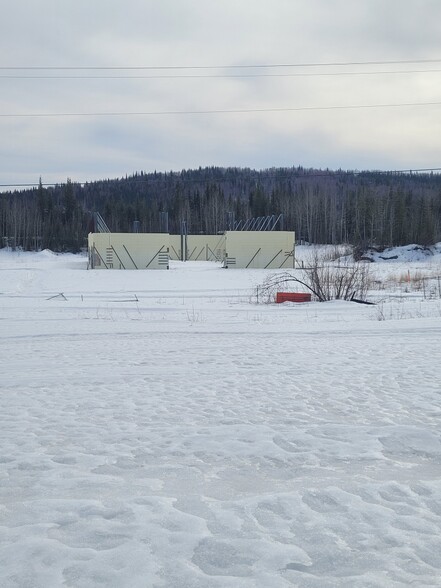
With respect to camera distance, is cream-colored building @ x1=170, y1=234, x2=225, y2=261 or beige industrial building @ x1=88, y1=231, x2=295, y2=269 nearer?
beige industrial building @ x1=88, y1=231, x2=295, y2=269

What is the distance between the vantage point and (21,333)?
446 inches

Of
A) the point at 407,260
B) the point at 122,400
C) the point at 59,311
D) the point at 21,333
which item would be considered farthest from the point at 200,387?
the point at 407,260

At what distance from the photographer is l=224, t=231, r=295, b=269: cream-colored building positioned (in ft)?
152

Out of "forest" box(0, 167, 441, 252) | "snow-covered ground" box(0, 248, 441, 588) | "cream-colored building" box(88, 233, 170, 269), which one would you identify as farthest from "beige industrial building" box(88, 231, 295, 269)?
"snow-covered ground" box(0, 248, 441, 588)

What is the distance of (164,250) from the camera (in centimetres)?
4553

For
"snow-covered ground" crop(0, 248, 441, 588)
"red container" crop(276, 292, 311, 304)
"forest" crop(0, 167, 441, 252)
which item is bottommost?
"snow-covered ground" crop(0, 248, 441, 588)

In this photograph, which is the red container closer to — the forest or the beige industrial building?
the beige industrial building

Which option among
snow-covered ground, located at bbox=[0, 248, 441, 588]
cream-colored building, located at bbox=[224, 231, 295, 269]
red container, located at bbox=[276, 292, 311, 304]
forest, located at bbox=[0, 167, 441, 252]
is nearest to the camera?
snow-covered ground, located at bbox=[0, 248, 441, 588]

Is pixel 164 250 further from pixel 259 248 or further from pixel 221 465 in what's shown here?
pixel 221 465

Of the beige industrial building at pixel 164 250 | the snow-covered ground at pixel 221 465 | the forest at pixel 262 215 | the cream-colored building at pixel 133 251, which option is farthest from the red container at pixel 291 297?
the forest at pixel 262 215

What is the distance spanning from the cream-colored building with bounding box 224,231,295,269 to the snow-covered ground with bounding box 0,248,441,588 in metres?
36.6

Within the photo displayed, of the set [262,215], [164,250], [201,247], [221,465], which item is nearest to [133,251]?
[164,250]

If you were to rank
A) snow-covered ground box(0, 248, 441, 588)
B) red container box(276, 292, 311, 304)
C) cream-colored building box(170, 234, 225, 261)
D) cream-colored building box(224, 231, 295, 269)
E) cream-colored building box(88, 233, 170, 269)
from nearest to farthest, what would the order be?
1. snow-covered ground box(0, 248, 441, 588)
2. red container box(276, 292, 311, 304)
3. cream-colored building box(88, 233, 170, 269)
4. cream-colored building box(224, 231, 295, 269)
5. cream-colored building box(170, 234, 225, 261)

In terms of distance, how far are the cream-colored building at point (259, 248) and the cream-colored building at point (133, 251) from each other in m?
4.99
